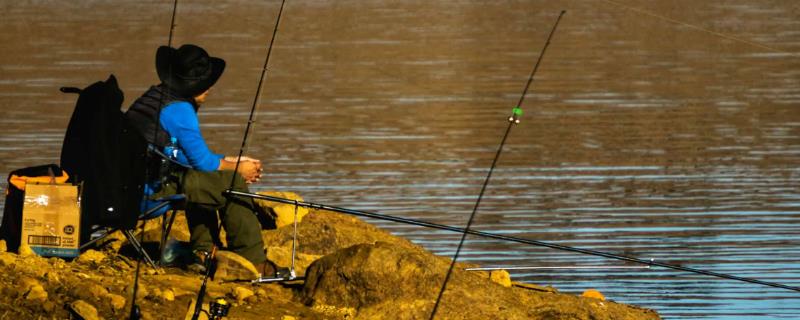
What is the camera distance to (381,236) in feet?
28.4

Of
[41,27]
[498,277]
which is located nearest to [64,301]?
[498,277]

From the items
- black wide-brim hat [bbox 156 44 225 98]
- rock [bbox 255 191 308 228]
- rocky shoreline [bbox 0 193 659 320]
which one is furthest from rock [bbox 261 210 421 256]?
rocky shoreline [bbox 0 193 659 320]

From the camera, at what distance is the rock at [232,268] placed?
701cm

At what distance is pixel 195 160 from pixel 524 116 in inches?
327

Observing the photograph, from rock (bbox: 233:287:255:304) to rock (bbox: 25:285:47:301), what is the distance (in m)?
0.83

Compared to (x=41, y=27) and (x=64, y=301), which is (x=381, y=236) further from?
(x=41, y=27)

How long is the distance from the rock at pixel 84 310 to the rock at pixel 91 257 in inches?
37.8

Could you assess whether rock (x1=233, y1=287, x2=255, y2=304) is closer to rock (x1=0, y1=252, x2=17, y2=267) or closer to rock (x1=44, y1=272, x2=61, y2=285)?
rock (x1=44, y1=272, x2=61, y2=285)

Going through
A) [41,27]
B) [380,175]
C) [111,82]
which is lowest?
[41,27]

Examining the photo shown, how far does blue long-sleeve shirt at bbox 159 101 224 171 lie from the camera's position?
7.16 metres

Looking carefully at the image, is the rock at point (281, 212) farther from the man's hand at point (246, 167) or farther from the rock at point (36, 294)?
the rock at point (36, 294)

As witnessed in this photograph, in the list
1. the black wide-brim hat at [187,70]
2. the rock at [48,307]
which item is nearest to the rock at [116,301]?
the rock at [48,307]

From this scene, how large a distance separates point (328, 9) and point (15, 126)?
10.6 meters

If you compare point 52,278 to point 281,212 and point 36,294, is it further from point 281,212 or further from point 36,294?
point 281,212
